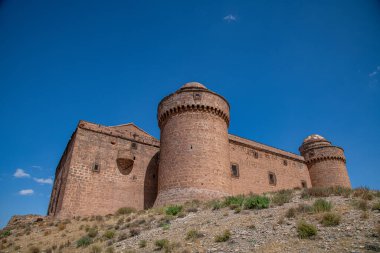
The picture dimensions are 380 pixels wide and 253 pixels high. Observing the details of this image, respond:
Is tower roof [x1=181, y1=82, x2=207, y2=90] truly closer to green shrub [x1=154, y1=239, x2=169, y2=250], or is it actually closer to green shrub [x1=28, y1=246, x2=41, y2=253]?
green shrub [x1=28, y1=246, x2=41, y2=253]

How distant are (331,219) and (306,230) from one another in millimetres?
1038

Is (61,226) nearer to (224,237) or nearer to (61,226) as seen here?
(61,226)

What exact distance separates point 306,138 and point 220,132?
1801 centimetres

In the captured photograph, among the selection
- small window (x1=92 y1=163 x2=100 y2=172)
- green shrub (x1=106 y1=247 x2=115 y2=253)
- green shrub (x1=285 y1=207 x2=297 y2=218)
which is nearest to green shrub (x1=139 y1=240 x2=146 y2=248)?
green shrub (x1=106 y1=247 x2=115 y2=253)

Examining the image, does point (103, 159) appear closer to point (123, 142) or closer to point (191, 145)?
point (123, 142)

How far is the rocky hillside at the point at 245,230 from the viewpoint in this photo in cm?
762

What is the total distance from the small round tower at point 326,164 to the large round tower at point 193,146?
14.7m

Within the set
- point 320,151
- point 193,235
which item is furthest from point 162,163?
point 320,151

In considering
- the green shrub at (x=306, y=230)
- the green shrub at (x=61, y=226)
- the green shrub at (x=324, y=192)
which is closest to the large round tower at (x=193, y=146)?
the green shrub at (x=61, y=226)

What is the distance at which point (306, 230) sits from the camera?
313 inches

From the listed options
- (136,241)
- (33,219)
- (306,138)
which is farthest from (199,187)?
(306,138)

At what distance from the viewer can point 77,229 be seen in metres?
15.1

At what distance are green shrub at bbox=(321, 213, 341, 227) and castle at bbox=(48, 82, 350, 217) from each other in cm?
992

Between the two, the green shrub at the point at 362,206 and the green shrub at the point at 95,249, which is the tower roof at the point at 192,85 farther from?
the green shrub at the point at 362,206
